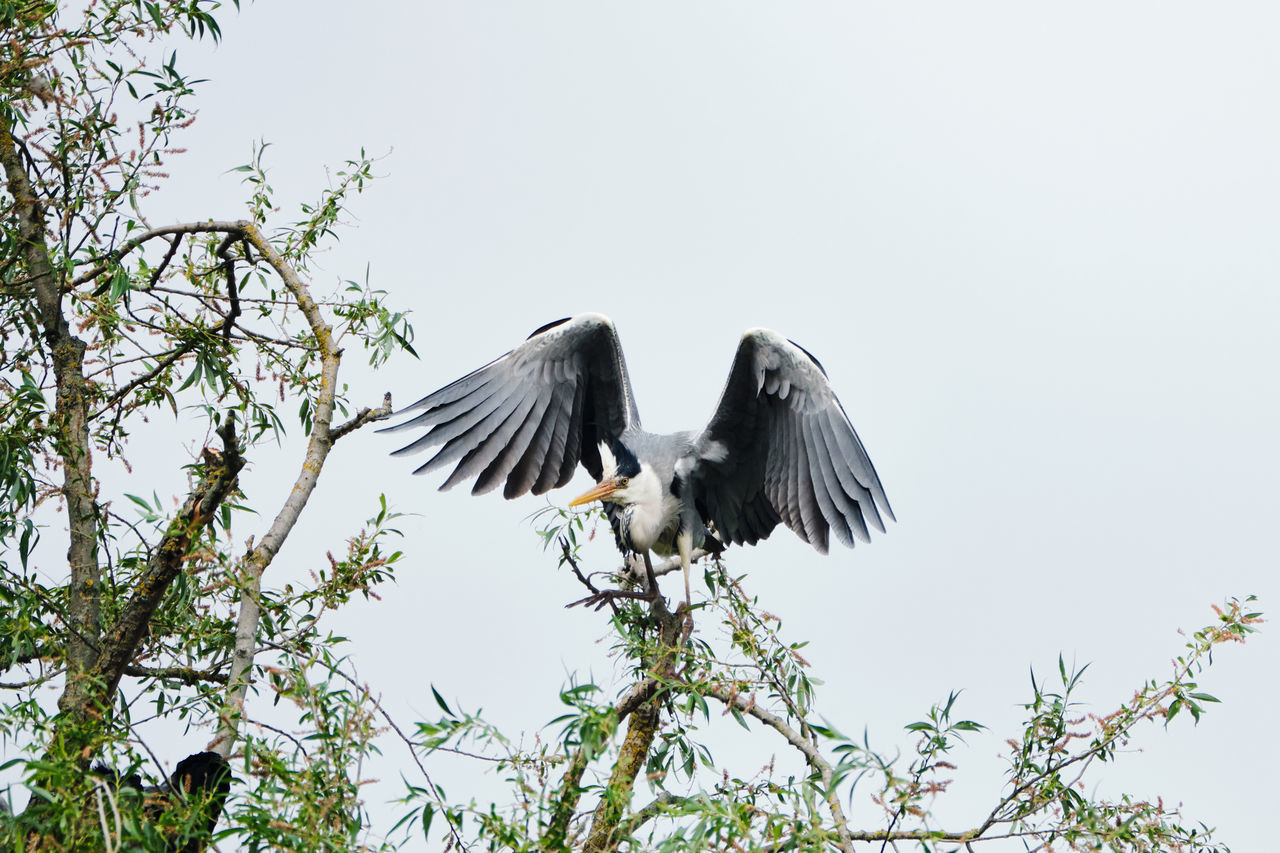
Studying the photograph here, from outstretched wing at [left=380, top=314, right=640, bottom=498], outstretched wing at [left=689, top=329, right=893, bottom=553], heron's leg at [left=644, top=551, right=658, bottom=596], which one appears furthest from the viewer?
outstretched wing at [left=380, top=314, right=640, bottom=498]

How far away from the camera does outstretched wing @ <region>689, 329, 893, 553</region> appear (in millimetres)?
5648

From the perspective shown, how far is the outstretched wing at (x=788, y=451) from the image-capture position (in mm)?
5648

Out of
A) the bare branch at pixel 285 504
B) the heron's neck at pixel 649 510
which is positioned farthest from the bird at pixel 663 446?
the bare branch at pixel 285 504

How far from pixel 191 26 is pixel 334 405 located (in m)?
1.68

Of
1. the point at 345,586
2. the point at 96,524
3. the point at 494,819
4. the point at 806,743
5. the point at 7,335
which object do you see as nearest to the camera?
the point at 494,819

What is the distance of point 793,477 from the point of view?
5797mm

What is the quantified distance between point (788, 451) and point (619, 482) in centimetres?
74

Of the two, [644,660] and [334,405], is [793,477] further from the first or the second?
[334,405]

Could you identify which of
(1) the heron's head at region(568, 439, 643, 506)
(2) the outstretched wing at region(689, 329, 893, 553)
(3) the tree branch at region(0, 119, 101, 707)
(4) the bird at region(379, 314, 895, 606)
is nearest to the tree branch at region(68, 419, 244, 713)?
(3) the tree branch at region(0, 119, 101, 707)

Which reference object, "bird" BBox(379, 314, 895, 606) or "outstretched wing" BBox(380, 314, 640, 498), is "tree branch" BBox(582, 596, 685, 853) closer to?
"bird" BBox(379, 314, 895, 606)

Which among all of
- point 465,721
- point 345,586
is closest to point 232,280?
point 345,586

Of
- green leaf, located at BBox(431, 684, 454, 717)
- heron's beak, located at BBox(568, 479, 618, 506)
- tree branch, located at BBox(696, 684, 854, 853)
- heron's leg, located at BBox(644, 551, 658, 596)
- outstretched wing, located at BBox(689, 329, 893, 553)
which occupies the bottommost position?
green leaf, located at BBox(431, 684, 454, 717)

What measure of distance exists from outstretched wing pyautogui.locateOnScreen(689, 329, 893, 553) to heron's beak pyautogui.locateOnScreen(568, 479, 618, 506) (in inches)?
14.1

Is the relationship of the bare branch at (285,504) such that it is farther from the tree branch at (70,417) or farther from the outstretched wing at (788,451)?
the outstretched wing at (788,451)
